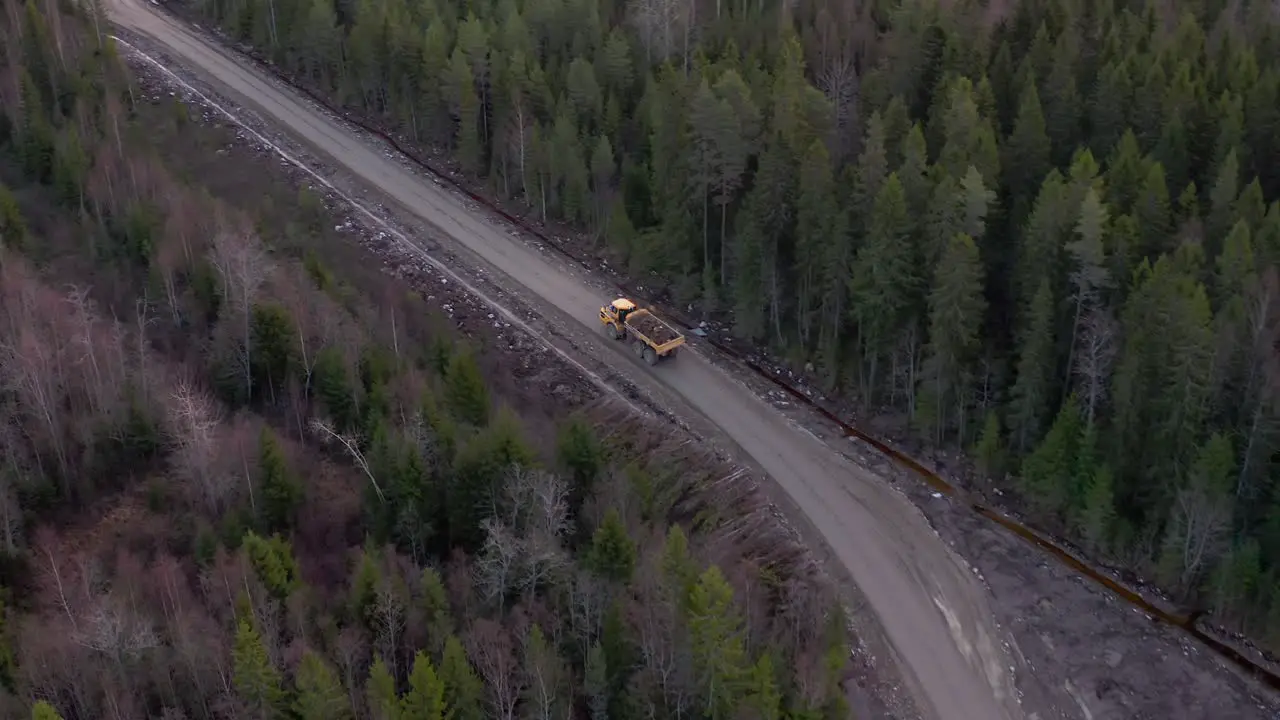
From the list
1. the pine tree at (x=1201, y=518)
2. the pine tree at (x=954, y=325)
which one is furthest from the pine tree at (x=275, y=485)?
the pine tree at (x=1201, y=518)

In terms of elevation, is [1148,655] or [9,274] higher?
[9,274]

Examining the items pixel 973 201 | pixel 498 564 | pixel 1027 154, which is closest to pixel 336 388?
pixel 498 564

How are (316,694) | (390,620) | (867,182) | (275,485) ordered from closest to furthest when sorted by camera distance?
(316,694)
(390,620)
(275,485)
(867,182)

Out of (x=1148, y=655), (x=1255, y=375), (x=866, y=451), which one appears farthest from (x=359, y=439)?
(x=1255, y=375)

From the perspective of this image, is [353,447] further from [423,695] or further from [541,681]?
[541,681]

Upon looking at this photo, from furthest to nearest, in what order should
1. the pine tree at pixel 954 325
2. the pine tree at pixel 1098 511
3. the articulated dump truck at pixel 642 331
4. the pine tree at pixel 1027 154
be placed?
the articulated dump truck at pixel 642 331 → the pine tree at pixel 1027 154 → the pine tree at pixel 954 325 → the pine tree at pixel 1098 511

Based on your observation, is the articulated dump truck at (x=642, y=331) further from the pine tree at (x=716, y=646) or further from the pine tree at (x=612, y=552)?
the pine tree at (x=716, y=646)

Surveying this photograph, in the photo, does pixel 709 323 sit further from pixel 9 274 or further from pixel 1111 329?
pixel 9 274
